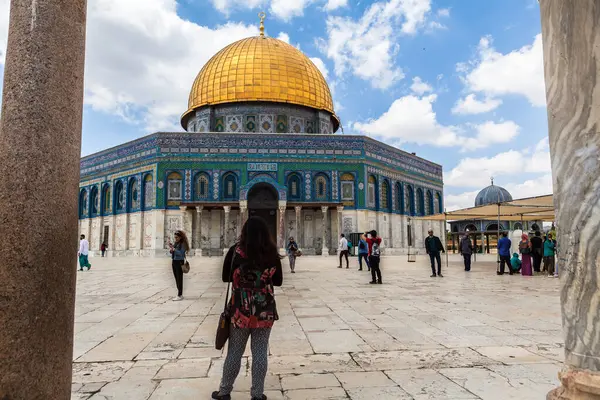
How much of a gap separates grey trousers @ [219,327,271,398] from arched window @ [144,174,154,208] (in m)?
27.0

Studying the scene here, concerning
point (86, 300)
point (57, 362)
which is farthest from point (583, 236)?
point (86, 300)

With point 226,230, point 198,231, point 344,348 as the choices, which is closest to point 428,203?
point 226,230

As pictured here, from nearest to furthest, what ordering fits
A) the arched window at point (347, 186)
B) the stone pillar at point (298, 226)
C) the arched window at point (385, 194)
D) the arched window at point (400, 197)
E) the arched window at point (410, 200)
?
the stone pillar at point (298, 226)
the arched window at point (347, 186)
the arched window at point (385, 194)
the arched window at point (400, 197)
the arched window at point (410, 200)

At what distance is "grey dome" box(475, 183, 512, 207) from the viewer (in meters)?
51.0

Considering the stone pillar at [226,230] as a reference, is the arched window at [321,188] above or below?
above

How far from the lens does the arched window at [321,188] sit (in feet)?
94.5

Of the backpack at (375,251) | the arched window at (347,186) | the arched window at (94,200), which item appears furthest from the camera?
the arched window at (94,200)

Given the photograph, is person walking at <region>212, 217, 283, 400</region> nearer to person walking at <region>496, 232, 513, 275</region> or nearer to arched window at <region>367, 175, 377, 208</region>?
person walking at <region>496, 232, 513, 275</region>

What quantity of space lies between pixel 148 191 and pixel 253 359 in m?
27.7

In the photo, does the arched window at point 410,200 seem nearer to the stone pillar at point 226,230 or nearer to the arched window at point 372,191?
the arched window at point 372,191

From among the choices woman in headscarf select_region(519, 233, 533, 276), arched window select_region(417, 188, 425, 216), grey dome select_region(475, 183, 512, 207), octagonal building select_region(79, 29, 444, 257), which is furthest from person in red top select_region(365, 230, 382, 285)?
grey dome select_region(475, 183, 512, 207)

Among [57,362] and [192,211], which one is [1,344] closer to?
[57,362]

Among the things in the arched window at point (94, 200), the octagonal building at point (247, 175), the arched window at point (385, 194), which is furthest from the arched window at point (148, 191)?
the arched window at point (385, 194)

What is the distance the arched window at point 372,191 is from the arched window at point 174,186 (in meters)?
11.9
